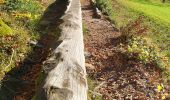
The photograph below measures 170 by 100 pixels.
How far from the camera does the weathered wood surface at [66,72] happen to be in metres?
5.65

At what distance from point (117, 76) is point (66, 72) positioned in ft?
9.22

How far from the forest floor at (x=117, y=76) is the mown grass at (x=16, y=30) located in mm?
1773

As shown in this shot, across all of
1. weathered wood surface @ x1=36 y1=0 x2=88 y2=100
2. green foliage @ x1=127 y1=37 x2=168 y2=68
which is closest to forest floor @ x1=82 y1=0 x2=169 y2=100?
green foliage @ x1=127 y1=37 x2=168 y2=68

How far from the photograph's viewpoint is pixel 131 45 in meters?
11.1

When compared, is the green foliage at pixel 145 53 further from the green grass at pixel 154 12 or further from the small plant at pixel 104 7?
the green grass at pixel 154 12

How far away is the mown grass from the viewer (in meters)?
8.65

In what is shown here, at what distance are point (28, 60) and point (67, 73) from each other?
2882 mm

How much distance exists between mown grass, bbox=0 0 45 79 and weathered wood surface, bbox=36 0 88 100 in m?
1.18

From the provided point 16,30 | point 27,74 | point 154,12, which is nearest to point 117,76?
point 27,74

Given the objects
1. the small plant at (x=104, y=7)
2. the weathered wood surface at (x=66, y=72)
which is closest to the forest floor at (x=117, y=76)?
the weathered wood surface at (x=66, y=72)

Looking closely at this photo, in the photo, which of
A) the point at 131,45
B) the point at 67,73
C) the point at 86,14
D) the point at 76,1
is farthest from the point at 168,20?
the point at 67,73

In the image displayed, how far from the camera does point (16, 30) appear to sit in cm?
1011

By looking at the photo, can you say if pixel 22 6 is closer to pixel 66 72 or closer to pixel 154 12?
pixel 66 72

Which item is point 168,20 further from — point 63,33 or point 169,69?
point 63,33
